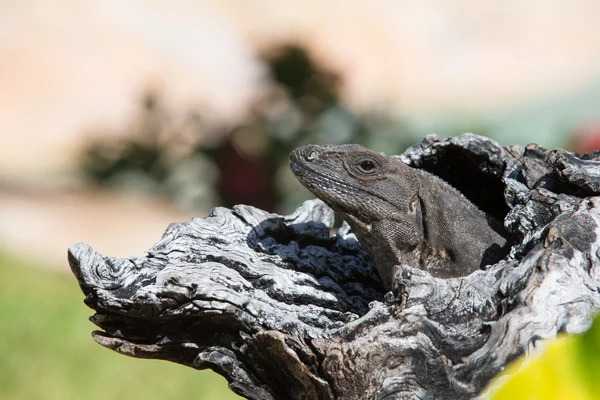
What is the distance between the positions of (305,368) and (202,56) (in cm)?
1073

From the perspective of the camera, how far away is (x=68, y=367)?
473cm

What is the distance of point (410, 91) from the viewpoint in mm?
12906

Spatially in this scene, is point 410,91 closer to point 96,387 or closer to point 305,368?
point 96,387

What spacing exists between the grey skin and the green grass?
243cm

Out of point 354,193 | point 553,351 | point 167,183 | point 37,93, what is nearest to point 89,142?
point 167,183

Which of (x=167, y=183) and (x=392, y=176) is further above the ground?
(x=167, y=183)

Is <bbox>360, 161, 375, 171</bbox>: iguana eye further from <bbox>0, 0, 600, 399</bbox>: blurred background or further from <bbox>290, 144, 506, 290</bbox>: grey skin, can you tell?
<bbox>0, 0, 600, 399</bbox>: blurred background

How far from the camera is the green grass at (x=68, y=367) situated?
14.5ft

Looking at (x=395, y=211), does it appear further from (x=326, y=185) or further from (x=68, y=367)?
(x=68, y=367)

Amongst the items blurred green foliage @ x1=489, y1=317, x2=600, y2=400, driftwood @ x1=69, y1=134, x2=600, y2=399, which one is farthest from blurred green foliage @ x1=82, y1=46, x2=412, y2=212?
blurred green foliage @ x1=489, y1=317, x2=600, y2=400

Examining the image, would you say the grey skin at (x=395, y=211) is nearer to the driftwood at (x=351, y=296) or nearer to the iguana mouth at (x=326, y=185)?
the iguana mouth at (x=326, y=185)

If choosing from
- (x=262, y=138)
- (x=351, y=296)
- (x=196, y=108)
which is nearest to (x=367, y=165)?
(x=351, y=296)

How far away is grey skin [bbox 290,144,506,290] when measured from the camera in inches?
98.0

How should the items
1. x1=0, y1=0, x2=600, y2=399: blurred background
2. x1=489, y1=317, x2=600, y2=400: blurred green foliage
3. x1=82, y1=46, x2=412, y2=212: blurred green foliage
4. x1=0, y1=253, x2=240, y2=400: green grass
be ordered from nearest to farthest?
x1=489, y1=317, x2=600, y2=400: blurred green foliage, x1=0, y1=253, x2=240, y2=400: green grass, x1=0, y1=0, x2=600, y2=399: blurred background, x1=82, y1=46, x2=412, y2=212: blurred green foliage
